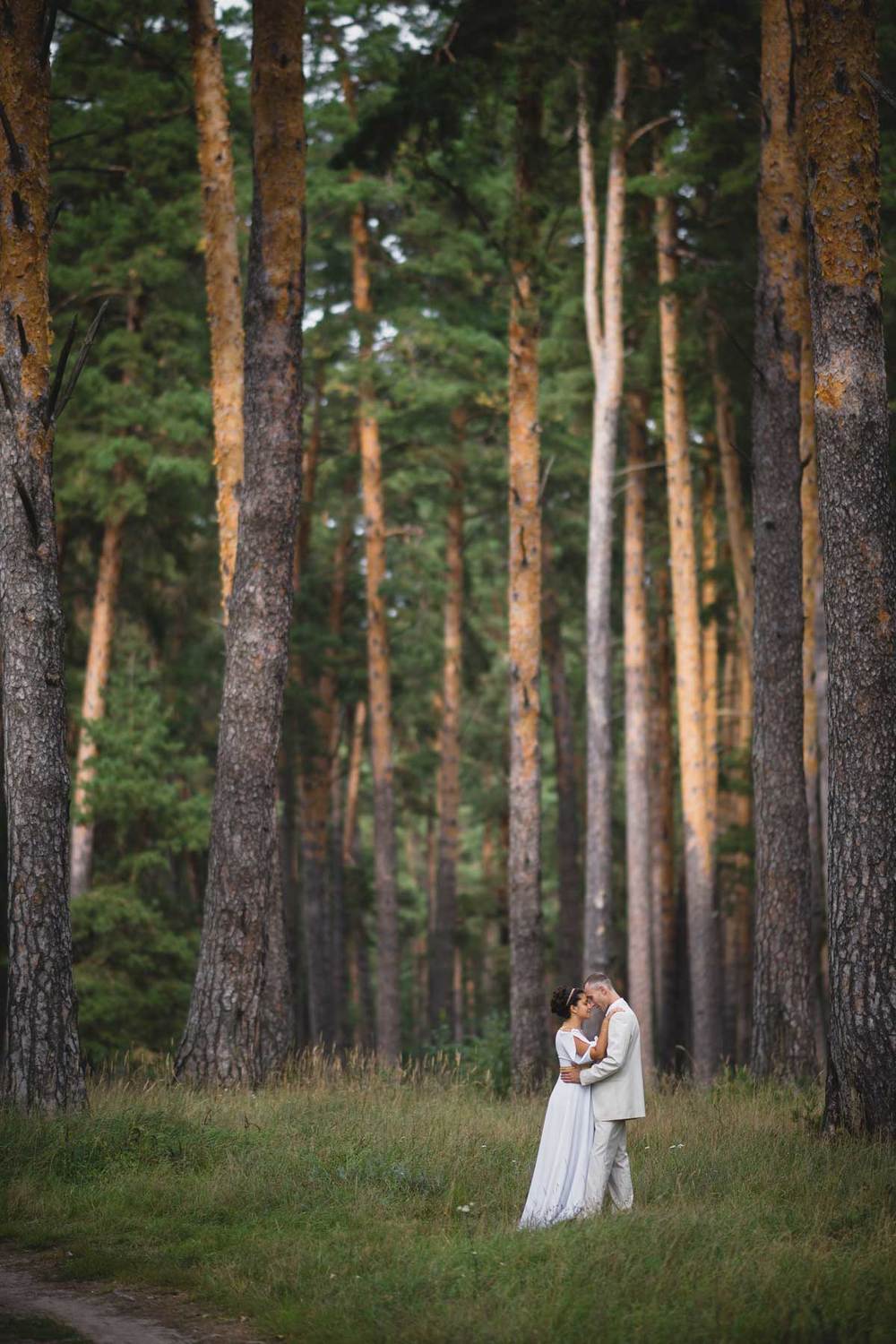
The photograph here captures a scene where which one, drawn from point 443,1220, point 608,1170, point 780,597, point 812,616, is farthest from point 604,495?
point 443,1220

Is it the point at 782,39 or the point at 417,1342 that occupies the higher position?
the point at 782,39

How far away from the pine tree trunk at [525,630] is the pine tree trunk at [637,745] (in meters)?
2.79

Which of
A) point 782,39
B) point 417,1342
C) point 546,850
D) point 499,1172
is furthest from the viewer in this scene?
point 546,850

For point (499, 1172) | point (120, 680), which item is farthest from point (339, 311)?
point (499, 1172)

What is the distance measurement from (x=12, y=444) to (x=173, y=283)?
11310 mm

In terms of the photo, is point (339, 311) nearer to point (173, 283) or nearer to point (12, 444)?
point (173, 283)

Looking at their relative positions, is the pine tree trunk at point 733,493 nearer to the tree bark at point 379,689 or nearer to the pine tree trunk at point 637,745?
the pine tree trunk at point 637,745

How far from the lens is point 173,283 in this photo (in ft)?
66.4

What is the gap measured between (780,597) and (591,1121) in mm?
6547

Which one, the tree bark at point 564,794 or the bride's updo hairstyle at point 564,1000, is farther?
the tree bark at point 564,794

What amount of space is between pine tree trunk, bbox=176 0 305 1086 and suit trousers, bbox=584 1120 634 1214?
14.1 feet

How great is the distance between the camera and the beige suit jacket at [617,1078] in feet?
23.5

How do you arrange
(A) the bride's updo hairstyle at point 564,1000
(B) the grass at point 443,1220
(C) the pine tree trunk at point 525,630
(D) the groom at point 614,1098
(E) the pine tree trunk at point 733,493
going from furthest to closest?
(E) the pine tree trunk at point 733,493 → (C) the pine tree trunk at point 525,630 → (A) the bride's updo hairstyle at point 564,1000 → (D) the groom at point 614,1098 → (B) the grass at point 443,1220

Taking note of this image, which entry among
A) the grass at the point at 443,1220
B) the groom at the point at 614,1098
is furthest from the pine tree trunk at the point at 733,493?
the groom at the point at 614,1098
